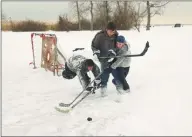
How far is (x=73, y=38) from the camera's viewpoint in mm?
17969

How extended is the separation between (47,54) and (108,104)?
429 cm

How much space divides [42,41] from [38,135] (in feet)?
19.6

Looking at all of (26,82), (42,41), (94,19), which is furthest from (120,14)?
(26,82)

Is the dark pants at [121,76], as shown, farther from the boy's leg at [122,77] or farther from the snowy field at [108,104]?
the snowy field at [108,104]


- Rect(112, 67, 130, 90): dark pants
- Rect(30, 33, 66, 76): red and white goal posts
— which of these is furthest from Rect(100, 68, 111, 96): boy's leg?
Rect(30, 33, 66, 76): red and white goal posts

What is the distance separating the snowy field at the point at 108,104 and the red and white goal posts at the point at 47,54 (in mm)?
266

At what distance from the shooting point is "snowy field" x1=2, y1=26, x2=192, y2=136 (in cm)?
493

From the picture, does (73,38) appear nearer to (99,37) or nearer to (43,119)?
(99,37)

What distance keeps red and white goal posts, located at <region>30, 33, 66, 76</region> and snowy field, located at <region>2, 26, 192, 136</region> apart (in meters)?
0.27

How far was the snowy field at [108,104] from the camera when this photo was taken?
16.2 ft

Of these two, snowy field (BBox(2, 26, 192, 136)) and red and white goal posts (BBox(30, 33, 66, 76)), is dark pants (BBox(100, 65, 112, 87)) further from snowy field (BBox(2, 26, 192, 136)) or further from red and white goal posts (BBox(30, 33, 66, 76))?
red and white goal posts (BBox(30, 33, 66, 76))

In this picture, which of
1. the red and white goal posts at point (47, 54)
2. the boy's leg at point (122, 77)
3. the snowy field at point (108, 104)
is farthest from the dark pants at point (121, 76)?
the red and white goal posts at point (47, 54)

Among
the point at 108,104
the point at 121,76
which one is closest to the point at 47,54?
the point at 121,76

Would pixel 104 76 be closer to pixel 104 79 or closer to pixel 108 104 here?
pixel 104 79
